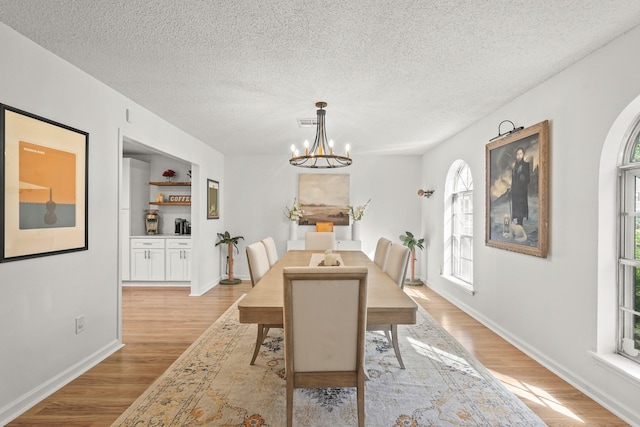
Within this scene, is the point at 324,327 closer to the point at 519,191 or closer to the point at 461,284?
the point at 519,191

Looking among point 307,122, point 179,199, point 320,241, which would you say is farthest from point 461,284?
point 179,199

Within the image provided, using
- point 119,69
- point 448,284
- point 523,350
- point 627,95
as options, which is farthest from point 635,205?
point 119,69

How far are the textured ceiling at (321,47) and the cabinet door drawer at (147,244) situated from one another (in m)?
2.72

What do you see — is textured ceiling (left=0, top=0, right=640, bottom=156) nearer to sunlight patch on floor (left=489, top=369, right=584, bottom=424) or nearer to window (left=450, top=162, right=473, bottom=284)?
window (left=450, top=162, right=473, bottom=284)

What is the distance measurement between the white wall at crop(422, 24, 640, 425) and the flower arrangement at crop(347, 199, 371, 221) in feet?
10.0

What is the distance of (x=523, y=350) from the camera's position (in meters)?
3.22

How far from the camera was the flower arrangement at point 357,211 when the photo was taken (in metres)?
6.56

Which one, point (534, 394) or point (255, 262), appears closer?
point (534, 394)

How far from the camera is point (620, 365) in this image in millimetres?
2258

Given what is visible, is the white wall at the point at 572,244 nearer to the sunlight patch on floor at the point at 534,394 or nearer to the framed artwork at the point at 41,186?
the sunlight patch on floor at the point at 534,394

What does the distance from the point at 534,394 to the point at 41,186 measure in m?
3.67

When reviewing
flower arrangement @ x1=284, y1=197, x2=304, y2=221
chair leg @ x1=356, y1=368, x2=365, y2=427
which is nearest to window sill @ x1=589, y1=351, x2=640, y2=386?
chair leg @ x1=356, y1=368, x2=365, y2=427

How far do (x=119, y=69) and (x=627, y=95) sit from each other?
3546mm

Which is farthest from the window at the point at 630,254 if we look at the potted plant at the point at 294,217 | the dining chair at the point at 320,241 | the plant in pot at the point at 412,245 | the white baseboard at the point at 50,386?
the potted plant at the point at 294,217
